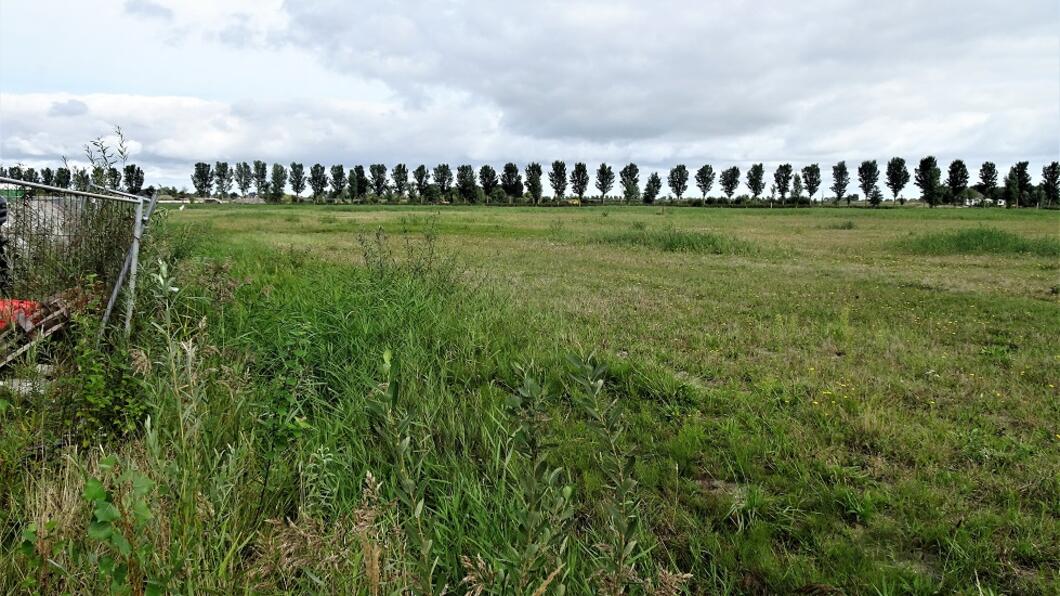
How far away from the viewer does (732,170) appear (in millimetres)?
106375

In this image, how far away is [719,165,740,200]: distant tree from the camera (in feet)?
346

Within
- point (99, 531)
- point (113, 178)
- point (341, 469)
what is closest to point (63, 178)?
point (113, 178)

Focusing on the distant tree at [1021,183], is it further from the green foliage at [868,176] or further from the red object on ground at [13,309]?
the red object on ground at [13,309]

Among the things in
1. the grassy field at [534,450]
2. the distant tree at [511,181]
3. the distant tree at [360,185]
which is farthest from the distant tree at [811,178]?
the grassy field at [534,450]

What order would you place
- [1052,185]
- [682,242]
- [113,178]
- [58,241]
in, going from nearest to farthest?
[58,241]
[113,178]
[682,242]
[1052,185]

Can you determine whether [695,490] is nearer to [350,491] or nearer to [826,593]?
[826,593]

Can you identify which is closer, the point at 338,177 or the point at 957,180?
the point at 957,180

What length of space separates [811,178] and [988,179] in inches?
886

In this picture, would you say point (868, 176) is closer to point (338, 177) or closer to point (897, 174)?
point (897, 174)

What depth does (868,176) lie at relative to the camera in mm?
91875

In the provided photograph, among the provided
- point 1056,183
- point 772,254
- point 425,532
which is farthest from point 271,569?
point 1056,183

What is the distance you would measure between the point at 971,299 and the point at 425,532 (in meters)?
8.71

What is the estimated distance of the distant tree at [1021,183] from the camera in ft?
227

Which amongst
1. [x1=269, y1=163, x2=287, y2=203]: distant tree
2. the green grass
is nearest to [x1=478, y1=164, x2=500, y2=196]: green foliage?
[x1=269, y1=163, x2=287, y2=203]: distant tree
